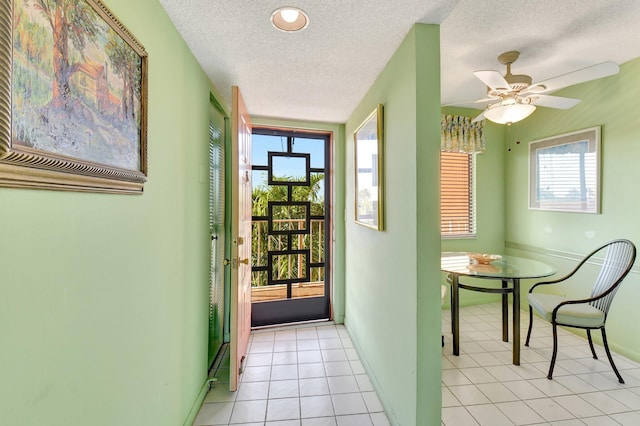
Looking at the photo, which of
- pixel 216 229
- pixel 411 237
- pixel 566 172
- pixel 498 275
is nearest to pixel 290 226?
pixel 216 229

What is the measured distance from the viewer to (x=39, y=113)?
0.62 m

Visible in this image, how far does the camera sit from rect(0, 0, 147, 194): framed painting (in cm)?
55

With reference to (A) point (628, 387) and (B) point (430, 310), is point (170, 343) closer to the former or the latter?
(B) point (430, 310)

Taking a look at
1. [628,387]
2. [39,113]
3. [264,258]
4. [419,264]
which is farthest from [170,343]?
[628,387]

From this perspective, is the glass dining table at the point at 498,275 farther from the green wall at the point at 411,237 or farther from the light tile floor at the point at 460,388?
the green wall at the point at 411,237

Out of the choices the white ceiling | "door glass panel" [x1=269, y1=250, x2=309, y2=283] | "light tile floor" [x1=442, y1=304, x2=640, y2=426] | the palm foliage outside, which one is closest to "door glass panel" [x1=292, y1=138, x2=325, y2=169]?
the palm foliage outside

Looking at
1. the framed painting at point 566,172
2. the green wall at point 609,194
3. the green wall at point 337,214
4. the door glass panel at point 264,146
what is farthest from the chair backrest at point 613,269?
the door glass panel at point 264,146

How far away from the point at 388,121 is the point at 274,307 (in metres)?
2.33

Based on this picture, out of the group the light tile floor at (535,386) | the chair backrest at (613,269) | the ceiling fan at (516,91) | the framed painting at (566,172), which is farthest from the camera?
the framed painting at (566,172)

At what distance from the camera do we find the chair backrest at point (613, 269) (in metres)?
1.98

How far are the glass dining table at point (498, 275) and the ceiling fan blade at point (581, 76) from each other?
1402 mm

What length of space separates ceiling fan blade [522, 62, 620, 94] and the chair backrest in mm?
1313

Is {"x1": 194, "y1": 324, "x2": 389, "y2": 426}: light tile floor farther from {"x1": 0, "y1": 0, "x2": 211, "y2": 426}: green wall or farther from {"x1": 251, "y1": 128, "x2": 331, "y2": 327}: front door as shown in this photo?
{"x1": 251, "y1": 128, "x2": 331, "y2": 327}: front door

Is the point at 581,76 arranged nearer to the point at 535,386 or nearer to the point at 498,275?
the point at 498,275
